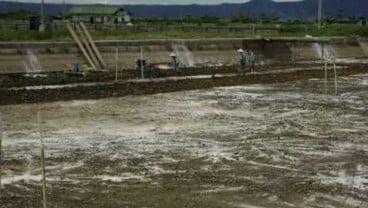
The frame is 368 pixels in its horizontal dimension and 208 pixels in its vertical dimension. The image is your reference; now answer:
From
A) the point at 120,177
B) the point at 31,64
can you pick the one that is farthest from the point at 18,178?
the point at 31,64

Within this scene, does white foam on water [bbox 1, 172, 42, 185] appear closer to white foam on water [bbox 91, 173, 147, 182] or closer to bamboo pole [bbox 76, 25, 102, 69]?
white foam on water [bbox 91, 173, 147, 182]

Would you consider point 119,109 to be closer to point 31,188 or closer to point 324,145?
point 324,145

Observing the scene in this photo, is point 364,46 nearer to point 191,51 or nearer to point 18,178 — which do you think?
point 191,51

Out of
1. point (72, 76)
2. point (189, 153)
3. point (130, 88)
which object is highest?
point (189, 153)

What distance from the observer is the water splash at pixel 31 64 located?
3253cm

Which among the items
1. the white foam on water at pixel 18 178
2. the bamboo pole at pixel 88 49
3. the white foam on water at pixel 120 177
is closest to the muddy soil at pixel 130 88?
the bamboo pole at pixel 88 49

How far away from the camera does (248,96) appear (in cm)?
2581

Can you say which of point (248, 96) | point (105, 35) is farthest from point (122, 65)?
point (248, 96)

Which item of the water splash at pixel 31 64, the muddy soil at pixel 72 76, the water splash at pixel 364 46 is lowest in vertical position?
the water splash at pixel 364 46

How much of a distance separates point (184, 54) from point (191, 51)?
2.52 ft

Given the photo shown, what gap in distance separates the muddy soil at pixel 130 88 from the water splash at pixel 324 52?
13917 mm

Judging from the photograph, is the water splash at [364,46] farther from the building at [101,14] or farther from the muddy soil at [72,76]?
the building at [101,14]

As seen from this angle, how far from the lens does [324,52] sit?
51.0m

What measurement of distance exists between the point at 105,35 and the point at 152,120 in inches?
1028
